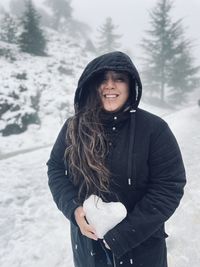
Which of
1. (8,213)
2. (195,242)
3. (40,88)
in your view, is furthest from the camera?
(40,88)

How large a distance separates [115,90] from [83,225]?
0.98 meters

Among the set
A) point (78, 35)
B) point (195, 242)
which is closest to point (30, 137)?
point (195, 242)

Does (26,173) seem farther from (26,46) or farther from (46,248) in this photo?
(26,46)

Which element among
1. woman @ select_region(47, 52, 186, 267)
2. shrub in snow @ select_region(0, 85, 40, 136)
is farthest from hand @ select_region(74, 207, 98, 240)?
shrub in snow @ select_region(0, 85, 40, 136)

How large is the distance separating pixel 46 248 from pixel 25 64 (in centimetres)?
1626

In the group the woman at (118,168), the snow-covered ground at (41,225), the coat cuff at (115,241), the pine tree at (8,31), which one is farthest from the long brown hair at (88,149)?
the pine tree at (8,31)

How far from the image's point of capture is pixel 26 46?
21391mm

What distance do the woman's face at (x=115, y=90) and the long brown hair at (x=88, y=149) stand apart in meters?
0.12

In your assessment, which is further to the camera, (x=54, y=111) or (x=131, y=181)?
(x=54, y=111)

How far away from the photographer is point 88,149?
2064 mm

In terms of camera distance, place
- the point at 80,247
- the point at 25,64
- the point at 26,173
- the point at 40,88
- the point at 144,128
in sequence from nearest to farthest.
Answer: the point at 144,128, the point at 80,247, the point at 26,173, the point at 40,88, the point at 25,64

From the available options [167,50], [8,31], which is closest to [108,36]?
[167,50]

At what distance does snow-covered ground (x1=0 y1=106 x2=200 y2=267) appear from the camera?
3807mm

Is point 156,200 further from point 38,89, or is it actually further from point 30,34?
point 30,34
